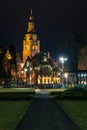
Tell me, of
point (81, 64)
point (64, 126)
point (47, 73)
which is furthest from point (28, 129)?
point (47, 73)

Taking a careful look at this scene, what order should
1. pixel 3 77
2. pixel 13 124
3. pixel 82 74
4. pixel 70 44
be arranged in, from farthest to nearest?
pixel 82 74
pixel 3 77
pixel 70 44
pixel 13 124

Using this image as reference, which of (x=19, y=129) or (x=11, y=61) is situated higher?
(x=11, y=61)

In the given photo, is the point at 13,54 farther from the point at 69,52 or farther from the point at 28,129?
the point at 28,129

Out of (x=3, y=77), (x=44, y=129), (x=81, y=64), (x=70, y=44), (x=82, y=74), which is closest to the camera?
(x=44, y=129)

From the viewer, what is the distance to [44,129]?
1897 centimetres

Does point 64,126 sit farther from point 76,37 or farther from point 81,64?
point 81,64

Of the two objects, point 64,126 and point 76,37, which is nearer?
point 64,126

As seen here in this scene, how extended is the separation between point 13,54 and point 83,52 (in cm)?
8384

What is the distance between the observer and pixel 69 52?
330ft

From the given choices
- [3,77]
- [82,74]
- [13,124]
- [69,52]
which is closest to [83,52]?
[69,52]

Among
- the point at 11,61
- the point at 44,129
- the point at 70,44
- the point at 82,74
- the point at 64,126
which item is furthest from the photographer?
the point at 82,74

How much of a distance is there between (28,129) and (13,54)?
163 metres

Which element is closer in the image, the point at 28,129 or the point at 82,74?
the point at 28,129

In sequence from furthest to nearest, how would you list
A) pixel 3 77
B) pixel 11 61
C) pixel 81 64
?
pixel 11 61 < pixel 3 77 < pixel 81 64
